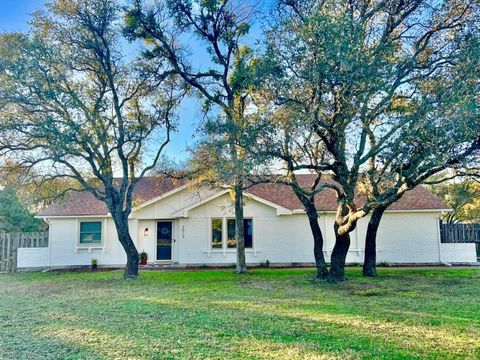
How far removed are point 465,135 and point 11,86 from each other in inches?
522

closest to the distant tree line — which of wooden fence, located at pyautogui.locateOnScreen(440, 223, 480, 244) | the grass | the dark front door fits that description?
the grass

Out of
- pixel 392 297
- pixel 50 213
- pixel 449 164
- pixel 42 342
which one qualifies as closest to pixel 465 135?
pixel 449 164

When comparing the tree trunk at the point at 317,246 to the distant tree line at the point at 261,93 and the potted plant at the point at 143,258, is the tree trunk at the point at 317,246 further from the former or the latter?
the potted plant at the point at 143,258

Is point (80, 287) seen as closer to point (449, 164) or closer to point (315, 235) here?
point (315, 235)

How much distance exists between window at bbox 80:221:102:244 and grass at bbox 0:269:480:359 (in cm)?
687

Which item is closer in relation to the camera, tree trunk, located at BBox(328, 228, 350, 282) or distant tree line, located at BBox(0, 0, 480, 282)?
distant tree line, located at BBox(0, 0, 480, 282)

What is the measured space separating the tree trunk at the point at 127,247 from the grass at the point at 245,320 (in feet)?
5.25

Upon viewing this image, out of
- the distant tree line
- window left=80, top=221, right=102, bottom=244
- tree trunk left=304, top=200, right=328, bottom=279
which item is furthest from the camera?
window left=80, top=221, right=102, bottom=244

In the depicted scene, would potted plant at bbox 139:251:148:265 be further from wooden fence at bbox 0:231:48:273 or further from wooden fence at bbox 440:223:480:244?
wooden fence at bbox 440:223:480:244

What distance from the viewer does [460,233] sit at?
1944 cm

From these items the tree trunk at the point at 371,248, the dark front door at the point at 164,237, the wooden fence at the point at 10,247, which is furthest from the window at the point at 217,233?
the wooden fence at the point at 10,247

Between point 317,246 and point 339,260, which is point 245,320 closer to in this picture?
point 339,260

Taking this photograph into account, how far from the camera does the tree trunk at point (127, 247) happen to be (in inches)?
591

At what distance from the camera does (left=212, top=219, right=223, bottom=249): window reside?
1983 cm
